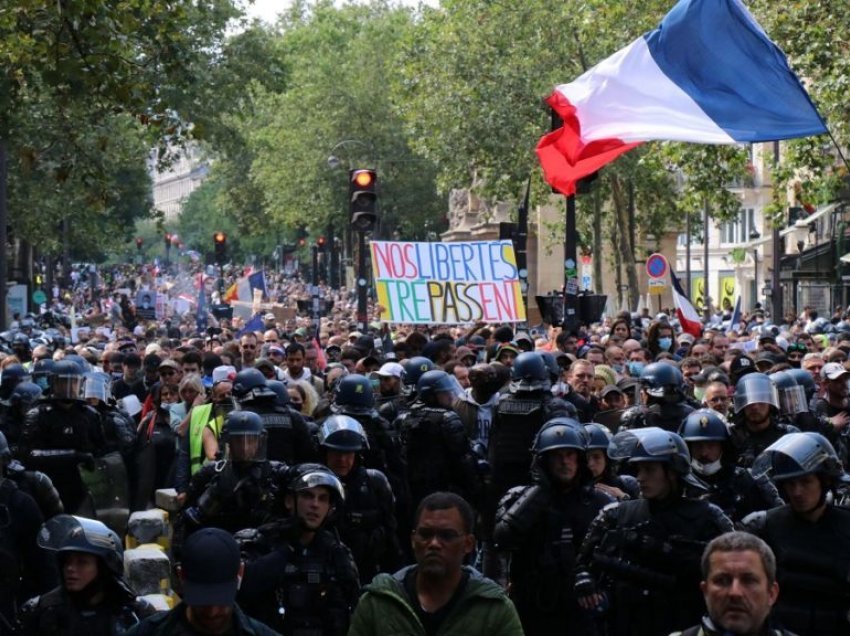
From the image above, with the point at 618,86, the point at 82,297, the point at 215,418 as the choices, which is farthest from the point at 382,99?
the point at 215,418

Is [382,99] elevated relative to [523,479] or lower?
elevated

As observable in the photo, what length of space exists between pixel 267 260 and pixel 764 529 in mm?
123258

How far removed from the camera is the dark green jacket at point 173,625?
6.00 meters

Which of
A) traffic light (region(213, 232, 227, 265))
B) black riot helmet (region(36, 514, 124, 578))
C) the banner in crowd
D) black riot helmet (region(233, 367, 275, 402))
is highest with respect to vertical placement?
traffic light (region(213, 232, 227, 265))

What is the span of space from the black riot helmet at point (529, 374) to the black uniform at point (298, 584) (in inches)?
166

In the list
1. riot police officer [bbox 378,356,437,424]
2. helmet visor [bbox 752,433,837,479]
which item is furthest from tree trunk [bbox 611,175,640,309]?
helmet visor [bbox 752,433,837,479]

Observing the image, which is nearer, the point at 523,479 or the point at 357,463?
the point at 357,463

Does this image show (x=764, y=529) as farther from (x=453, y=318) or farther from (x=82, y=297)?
(x=82, y=297)

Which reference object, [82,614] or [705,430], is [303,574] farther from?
[705,430]

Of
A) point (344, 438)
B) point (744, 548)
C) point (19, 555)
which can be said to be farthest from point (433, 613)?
point (344, 438)

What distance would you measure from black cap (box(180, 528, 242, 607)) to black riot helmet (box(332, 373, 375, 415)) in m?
5.19

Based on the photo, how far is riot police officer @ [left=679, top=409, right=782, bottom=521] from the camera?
860 centimetres

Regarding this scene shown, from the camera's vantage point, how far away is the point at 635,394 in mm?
15500

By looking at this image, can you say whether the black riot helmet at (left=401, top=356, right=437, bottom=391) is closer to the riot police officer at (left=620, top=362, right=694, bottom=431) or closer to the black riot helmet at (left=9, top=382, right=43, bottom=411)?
the riot police officer at (left=620, top=362, right=694, bottom=431)
